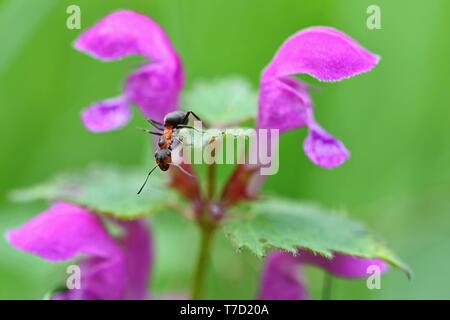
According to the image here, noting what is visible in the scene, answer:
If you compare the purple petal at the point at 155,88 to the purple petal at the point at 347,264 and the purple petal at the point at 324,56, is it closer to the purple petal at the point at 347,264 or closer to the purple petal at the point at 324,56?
the purple petal at the point at 324,56

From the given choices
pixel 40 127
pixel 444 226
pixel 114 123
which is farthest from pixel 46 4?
pixel 444 226

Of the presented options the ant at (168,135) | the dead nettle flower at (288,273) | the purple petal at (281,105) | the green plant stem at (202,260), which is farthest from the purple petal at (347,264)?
the ant at (168,135)

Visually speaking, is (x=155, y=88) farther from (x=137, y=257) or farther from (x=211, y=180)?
(x=137, y=257)

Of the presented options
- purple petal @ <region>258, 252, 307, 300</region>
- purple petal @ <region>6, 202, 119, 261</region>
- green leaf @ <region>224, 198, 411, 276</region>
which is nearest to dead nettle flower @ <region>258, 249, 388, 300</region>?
purple petal @ <region>258, 252, 307, 300</region>

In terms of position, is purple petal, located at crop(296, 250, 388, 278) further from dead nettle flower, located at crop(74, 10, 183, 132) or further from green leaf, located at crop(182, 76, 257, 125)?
dead nettle flower, located at crop(74, 10, 183, 132)

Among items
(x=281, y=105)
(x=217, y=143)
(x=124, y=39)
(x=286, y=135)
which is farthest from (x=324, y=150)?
(x=286, y=135)
